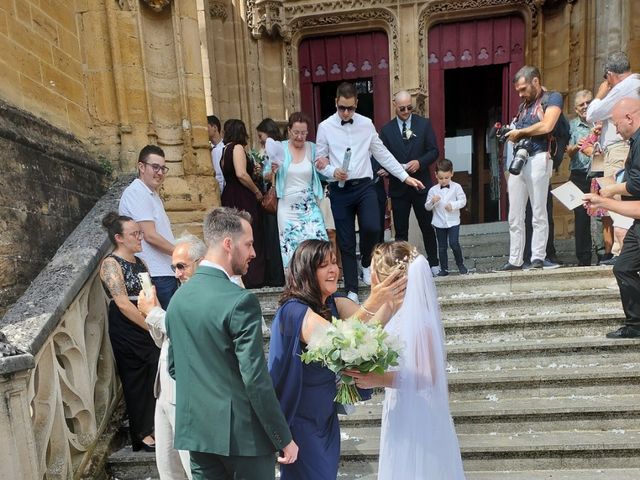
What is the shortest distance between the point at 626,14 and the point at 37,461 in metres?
9.01

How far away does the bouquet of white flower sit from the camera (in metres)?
2.03

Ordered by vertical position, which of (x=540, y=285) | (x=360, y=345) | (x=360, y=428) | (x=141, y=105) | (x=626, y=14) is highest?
(x=626, y=14)

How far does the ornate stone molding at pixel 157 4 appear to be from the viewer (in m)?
5.41

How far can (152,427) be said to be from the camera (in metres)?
3.52

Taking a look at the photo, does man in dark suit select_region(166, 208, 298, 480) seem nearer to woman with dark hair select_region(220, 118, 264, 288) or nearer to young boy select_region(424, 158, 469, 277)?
woman with dark hair select_region(220, 118, 264, 288)

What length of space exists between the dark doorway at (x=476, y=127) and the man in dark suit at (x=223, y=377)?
920cm

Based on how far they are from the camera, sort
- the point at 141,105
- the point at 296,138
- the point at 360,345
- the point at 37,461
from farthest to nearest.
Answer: the point at 141,105 < the point at 296,138 < the point at 37,461 < the point at 360,345

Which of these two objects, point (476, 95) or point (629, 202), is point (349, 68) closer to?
point (476, 95)

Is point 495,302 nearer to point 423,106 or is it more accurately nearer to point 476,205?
point 423,106

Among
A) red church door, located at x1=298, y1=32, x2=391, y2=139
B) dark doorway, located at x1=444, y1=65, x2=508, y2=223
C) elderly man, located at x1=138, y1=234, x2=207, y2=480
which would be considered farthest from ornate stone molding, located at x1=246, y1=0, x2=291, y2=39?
elderly man, located at x1=138, y1=234, x2=207, y2=480

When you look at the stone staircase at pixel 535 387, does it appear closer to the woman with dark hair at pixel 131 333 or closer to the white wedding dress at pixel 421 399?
the woman with dark hair at pixel 131 333

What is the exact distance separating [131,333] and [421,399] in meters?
A: 2.19

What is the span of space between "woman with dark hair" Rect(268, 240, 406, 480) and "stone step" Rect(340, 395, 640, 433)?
140 cm

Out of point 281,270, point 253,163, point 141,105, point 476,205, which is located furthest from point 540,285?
point 476,205
